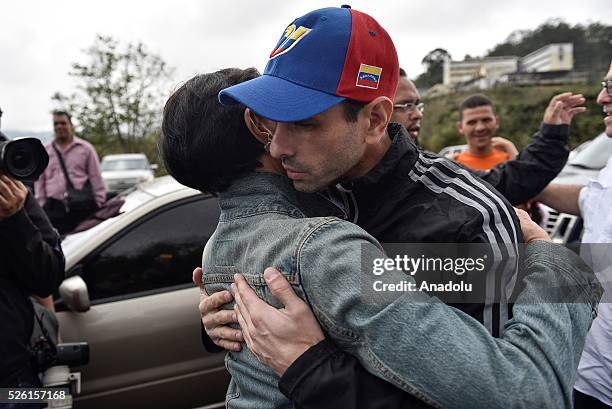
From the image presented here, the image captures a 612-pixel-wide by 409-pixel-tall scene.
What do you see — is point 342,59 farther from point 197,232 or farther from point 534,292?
point 197,232

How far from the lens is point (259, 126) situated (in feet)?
3.97

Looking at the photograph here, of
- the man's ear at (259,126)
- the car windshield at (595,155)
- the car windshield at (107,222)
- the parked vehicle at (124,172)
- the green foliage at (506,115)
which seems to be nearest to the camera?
the man's ear at (259,126)

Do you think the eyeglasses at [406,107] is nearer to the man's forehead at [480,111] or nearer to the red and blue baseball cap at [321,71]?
the man's forehead at [480,111]

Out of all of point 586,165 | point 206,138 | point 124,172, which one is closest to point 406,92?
point 206,138

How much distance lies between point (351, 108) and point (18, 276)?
1442 millimetres

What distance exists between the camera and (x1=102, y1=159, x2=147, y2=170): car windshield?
1847 cm

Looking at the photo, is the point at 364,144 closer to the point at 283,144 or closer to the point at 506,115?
the point at 283,144

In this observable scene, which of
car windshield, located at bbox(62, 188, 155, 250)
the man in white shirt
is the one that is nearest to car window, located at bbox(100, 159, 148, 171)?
car windshield, located at bbox(62, 188, 155, 250)

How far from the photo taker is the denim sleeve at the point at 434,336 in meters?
0.90

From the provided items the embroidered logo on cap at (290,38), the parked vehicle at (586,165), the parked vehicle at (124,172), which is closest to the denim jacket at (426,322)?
the embroidered logo on cap at (290,38)

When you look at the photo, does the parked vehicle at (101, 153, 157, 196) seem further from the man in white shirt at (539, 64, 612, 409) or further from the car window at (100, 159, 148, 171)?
the man in white shirt at (539, 64, 612, 409)

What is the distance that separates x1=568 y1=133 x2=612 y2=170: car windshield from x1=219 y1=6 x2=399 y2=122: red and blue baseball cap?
13.6 feet

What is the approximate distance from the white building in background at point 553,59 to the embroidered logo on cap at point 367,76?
1823 cm

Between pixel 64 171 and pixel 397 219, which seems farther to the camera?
pixel 64 171
